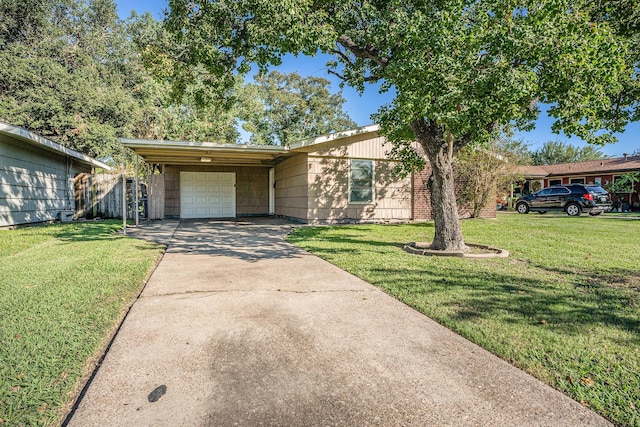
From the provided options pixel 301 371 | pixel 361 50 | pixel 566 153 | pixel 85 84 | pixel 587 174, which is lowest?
pixel 301 371

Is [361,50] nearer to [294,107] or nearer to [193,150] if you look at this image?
[193,150]

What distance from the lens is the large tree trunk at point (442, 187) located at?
6344mm

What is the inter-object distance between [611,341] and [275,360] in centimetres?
252

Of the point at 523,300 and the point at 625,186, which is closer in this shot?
the point at 523,300

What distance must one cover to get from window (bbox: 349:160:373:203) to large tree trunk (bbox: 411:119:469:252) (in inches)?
222

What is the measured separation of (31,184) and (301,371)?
12.4 metres

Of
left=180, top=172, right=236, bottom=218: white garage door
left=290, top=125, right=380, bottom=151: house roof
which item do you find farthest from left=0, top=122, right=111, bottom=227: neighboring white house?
left=290, top=125, right=380, bottom=151: house roof

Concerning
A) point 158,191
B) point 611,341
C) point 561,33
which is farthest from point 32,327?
point 158,191

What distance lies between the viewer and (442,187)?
653cm

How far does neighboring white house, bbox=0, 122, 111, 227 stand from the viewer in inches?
367

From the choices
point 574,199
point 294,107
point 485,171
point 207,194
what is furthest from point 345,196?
point 294,107

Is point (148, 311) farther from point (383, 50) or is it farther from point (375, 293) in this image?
point (383, 50)

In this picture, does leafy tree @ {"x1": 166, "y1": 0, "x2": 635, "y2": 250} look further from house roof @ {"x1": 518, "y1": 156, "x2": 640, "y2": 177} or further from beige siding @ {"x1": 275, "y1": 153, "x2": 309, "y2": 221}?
house roof @ {"x1": 518, "y1": 156, "x2": 640, "y2": 177}

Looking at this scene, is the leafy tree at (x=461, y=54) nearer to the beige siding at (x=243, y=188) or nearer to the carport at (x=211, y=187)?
the carport at (x=211, y=187)
